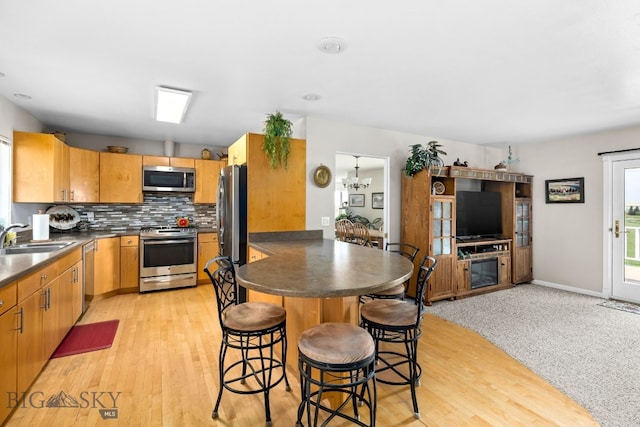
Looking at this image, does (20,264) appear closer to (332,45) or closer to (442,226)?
(332,45)

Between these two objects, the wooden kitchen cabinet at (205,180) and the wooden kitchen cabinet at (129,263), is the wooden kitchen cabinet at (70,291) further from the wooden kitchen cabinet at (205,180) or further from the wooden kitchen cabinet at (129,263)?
the wooden kitchen cabinet at (205,180)

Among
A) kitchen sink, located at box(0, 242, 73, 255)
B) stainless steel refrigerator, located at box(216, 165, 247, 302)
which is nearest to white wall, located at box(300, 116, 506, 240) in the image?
stainless steel refrigerator, located at box(216, 165, 247, 302)

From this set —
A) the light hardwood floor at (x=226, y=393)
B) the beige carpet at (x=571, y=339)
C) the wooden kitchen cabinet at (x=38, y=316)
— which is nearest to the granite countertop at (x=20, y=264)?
the wooden kitchen cabinet at (x=38, y=316)

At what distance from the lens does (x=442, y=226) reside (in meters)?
4.34

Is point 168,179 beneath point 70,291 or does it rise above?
above

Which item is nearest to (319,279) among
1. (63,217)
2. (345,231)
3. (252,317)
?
(252,317)

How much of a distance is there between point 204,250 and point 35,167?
2.30 m

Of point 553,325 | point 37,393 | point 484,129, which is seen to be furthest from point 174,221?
point 553,325

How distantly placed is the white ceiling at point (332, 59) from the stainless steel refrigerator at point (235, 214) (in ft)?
2.62

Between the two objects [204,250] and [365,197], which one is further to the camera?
[365,197]

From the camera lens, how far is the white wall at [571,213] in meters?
4.59

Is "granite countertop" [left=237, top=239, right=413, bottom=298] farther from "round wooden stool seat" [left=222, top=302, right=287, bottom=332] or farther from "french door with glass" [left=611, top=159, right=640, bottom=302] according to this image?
"french door with glass" [left=611, top=159, right=640, bottom=302]

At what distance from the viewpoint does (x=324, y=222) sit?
12.8 feet

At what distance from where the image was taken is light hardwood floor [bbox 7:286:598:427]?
6.23 feet
